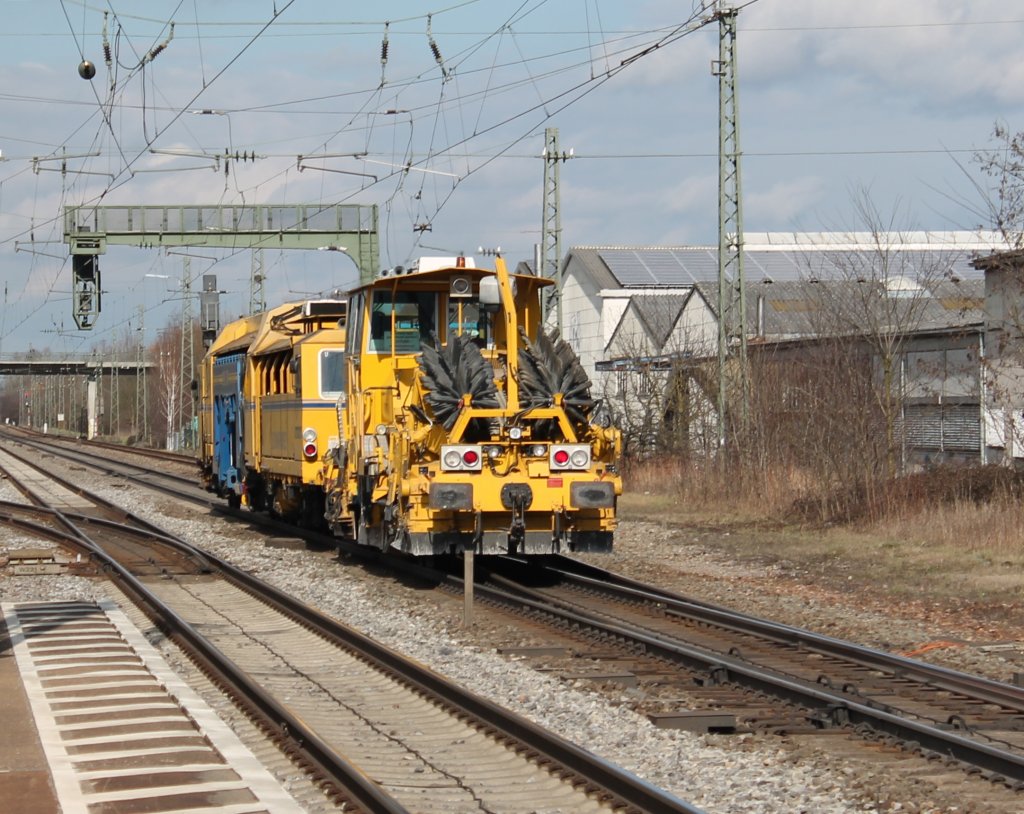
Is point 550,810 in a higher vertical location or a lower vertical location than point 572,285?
lower

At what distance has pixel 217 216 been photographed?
42.9 meters

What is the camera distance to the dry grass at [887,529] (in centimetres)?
1625

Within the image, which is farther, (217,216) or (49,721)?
(217,216)

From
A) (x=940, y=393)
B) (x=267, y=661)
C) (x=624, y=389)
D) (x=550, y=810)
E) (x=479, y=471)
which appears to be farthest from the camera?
(x=624, y=389)

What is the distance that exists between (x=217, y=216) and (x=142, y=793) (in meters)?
37.2

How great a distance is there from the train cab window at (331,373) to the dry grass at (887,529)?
19.7 ft

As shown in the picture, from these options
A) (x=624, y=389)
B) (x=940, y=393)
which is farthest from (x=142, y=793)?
(x=624, y=389)

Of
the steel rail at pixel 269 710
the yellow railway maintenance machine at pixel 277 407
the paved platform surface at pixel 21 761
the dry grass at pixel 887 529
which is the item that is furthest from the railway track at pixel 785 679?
the yellow railway maintenance machine at pixel 277 407

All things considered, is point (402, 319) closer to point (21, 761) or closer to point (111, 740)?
point (111, 740)

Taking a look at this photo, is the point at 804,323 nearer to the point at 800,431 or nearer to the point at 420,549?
the point at 800,431

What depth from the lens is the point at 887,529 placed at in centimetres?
2044

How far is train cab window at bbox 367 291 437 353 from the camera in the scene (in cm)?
1723

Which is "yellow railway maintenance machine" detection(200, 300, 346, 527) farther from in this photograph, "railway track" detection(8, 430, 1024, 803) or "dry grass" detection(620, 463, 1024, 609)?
"railway track" detection(8, 430, 1024, 803)

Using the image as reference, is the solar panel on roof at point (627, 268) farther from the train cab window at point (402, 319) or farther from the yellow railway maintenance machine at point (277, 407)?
the train cab window at point (402, 319)
